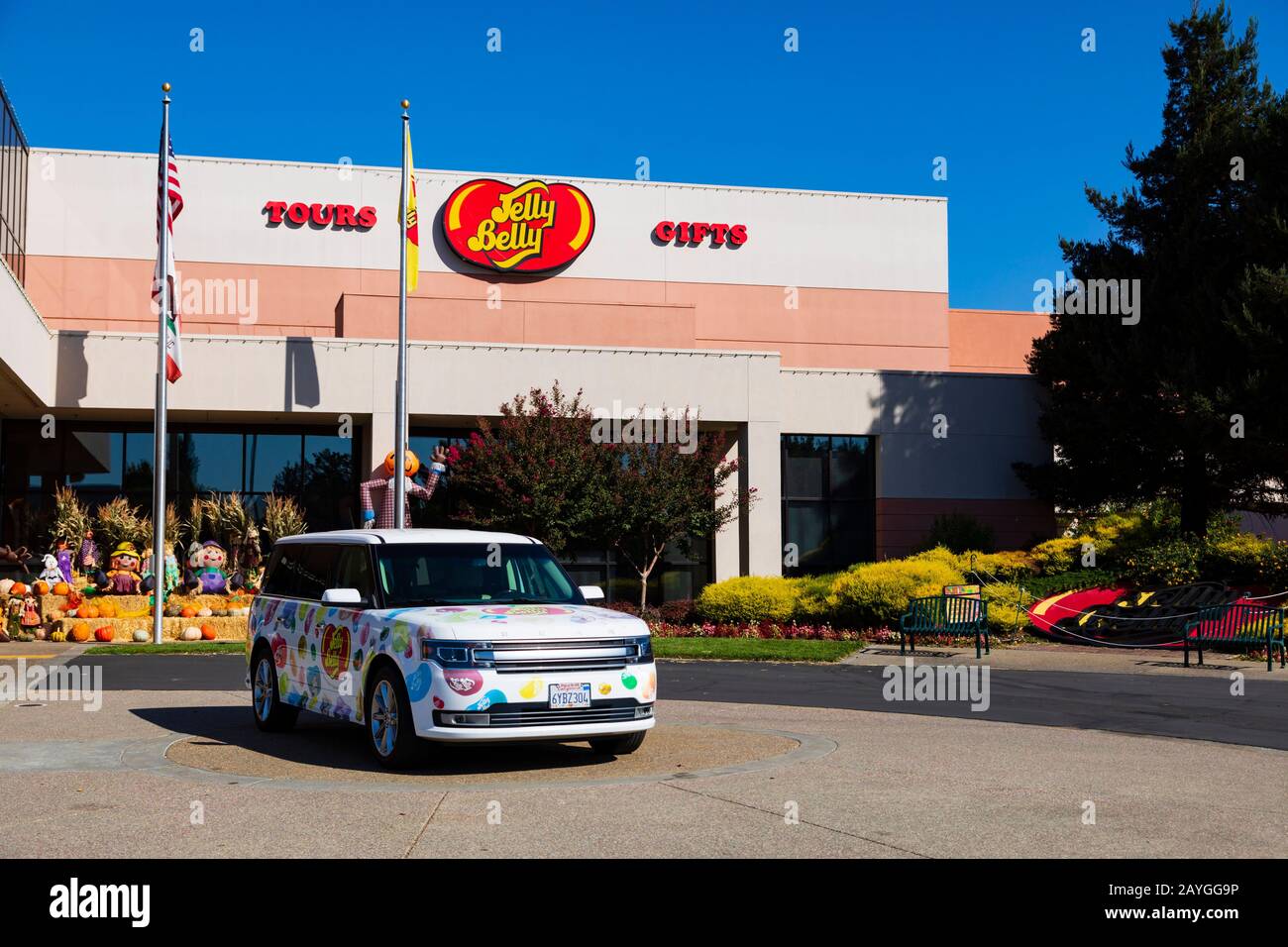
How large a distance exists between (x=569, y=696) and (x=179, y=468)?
23.9 metres

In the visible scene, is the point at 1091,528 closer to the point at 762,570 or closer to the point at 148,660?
the point at 762,570

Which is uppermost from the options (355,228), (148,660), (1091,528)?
(355,228)

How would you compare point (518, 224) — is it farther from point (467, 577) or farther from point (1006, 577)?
point (467, 577)

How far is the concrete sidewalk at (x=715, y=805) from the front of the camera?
6895 mm

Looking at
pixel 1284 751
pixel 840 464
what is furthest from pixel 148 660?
pixel 840 464

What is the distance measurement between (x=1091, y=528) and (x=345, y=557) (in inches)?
852

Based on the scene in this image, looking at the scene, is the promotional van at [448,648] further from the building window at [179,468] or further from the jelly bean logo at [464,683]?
the building window at [179,468]

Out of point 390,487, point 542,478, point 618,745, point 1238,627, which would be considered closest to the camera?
point 618,745

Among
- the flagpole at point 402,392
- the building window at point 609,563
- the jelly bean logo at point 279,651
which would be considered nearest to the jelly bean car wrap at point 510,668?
the jelly bean logo at point 279,651

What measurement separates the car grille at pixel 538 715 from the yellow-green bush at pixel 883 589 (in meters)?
15.0

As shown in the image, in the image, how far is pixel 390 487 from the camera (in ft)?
Result: 89.6

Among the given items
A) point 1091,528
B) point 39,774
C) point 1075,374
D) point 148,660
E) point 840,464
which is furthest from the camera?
point 840,464

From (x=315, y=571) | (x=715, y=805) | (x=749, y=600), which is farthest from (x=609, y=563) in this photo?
(x=715, y=805)
